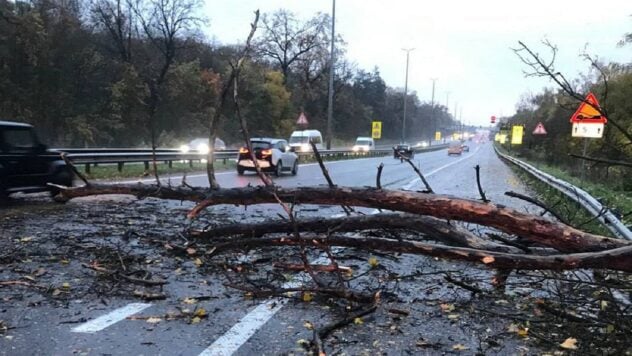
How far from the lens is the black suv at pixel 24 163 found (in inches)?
391

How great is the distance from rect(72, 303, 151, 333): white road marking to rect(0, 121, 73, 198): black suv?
21.4 feet

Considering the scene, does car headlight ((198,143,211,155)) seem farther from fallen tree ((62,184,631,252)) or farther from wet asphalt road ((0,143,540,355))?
wet asphalt road ((0,143,540,355))

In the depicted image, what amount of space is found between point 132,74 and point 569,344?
141ft

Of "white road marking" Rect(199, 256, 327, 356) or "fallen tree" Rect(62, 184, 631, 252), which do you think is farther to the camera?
"fallen tree" Rect(62, 184, 631, 252)

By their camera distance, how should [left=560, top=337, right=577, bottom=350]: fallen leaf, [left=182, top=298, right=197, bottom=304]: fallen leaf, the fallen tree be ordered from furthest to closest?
[left=182, top=298, right=197, bottom=304]: fallen leaf, the fallen tree, [left=560, top=337, right=577, bottom=350]: fallen leaf

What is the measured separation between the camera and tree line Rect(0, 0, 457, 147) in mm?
35719

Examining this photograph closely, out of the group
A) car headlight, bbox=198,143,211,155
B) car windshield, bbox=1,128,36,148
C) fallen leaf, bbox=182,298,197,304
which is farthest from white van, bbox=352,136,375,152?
fallen leaf, bbox=182,298,197,304

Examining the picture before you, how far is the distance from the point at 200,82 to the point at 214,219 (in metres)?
45.1

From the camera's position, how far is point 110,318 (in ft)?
14.5

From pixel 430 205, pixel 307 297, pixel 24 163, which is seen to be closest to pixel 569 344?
pixel 430 205

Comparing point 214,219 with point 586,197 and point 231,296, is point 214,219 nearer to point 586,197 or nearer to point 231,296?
point 231,296

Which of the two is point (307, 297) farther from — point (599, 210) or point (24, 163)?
point (24, 163)

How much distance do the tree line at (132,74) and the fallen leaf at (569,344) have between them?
32303mm

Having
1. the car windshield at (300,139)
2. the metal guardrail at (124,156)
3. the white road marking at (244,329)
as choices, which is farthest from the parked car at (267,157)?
the white road marking at (244,329)
